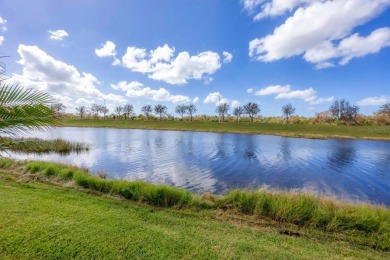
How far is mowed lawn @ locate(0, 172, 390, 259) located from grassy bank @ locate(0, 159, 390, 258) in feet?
0.08

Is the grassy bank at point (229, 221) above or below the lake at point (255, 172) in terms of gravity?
above

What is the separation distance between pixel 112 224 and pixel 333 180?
16.1 meters

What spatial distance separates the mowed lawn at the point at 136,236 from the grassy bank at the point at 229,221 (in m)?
0.02

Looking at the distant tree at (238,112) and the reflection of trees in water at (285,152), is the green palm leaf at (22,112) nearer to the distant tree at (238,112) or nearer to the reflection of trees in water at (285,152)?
the reflection of trees in water at (285,152)

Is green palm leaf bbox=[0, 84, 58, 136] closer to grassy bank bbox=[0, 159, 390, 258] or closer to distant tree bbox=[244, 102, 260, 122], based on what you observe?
grassy bank bbox=[0, 159, 390, 258]

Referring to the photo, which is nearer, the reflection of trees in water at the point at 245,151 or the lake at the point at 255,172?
the lake at the point at 255,172

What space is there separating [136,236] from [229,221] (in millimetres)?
2955

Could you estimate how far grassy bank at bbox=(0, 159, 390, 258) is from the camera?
508cm

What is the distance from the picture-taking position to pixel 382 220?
7.08 meters

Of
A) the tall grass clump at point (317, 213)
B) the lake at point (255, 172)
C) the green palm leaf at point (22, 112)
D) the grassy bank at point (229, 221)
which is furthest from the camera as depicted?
the lake at point (255, 172)

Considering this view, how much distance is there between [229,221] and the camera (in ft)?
23.0

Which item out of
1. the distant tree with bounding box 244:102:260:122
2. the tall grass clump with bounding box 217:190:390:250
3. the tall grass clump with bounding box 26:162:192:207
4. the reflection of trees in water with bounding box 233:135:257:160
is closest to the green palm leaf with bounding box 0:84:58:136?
the tall grass clump with bounding box 26:162:192:207

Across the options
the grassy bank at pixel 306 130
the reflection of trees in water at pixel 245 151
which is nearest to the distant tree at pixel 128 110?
the grassy bank at pixel 306 130

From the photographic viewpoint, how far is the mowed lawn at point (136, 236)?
15.5 ft
